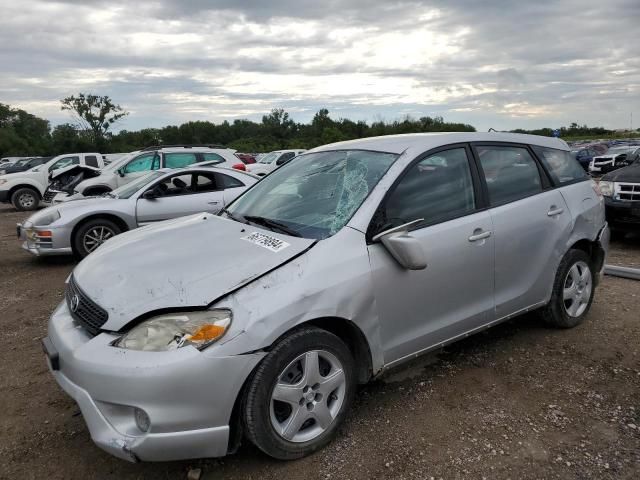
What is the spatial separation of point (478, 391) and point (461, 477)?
90cm

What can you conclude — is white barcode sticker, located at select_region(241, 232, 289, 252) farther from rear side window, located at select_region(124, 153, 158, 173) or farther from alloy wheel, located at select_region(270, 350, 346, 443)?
rear side window, located at select_region(124, 153, 158, 173)

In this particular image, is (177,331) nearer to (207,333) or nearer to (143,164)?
(207,333)

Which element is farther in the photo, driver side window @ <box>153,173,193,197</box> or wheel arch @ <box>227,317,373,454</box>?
driver side window @ <box>153,173,193,197</box>

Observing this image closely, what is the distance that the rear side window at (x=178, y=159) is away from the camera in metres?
11.9

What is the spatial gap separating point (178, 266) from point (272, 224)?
69cm

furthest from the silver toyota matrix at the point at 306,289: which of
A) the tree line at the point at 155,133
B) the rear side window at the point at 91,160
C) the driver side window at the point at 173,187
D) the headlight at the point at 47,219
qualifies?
the tree line at the point at 155,133

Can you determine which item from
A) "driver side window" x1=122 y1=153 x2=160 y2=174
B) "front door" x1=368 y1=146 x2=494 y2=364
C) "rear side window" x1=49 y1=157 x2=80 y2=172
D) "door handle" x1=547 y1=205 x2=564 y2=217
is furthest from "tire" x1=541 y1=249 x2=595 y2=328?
"rear side window" x1=49 y1=157 x2=80 y2=172

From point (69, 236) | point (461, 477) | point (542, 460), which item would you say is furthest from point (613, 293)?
point (69, 236)

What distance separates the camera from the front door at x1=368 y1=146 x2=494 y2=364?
295 centimetres

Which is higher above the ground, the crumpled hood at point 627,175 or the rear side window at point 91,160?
the crumpled hood at point 627,175

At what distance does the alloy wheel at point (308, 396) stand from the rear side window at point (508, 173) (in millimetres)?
1713

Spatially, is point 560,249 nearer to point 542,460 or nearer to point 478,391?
point 478,391

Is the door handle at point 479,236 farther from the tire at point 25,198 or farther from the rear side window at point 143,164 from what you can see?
the tire at point 25,198

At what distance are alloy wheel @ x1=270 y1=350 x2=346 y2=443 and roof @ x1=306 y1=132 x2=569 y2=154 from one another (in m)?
1.48
